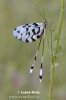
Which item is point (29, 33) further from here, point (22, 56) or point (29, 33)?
point (22, 56)

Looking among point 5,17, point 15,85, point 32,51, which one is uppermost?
point 5,17

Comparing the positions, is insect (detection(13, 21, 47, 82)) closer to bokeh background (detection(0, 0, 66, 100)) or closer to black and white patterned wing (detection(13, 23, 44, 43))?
black and white patterned wing (detection(13, 23, 44, 43))

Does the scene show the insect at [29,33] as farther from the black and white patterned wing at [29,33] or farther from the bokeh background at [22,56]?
the bokeh background at [22,56]

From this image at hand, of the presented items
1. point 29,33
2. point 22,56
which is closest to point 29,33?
point 29,33

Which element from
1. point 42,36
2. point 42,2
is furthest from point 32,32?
point 42,2

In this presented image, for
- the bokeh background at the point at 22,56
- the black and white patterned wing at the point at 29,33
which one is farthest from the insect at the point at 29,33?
A: the bokeh background at the point at 22,56

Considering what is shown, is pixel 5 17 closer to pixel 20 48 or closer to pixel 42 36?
pixel 20 48
